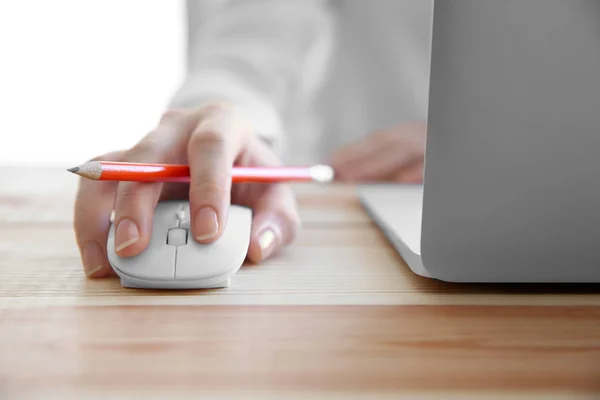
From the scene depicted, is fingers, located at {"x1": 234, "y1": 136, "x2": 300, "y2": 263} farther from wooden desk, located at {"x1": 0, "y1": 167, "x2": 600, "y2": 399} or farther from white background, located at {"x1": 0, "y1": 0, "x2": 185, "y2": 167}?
white background, located at {"x1": 0, "y1": 0, "x2": 185, "y2": 167}

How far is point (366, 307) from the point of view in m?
0.35

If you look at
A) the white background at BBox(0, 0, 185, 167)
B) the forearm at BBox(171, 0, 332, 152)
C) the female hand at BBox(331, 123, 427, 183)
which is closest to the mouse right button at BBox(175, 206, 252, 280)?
the forearm at BBox(171, 0, 332, 152)

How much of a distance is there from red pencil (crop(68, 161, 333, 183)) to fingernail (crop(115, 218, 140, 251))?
0.12ft

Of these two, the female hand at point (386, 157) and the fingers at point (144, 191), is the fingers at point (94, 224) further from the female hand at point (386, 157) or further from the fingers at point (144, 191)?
the female hand at point (386, 157)

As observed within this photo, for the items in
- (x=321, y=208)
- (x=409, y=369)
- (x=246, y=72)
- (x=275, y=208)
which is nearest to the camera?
(x=409, y=369)

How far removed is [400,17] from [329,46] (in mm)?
177

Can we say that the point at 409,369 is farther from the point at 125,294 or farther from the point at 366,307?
the point at 125,294

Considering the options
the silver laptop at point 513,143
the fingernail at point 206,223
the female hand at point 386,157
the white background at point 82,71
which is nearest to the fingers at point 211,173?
the fingernail at point 206,223

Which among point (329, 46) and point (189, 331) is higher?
point (329, 46)

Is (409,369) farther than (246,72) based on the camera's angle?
No

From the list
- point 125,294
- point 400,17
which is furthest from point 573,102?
point 400,17

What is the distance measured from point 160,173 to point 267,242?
97mm

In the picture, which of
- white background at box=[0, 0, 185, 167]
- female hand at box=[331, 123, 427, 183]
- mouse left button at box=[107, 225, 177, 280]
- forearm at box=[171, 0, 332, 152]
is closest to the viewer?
mouse left button at box=[107, 225, 177, 280]

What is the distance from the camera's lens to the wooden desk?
25 cm
